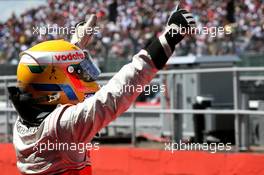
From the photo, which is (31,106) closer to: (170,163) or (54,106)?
(54,106)

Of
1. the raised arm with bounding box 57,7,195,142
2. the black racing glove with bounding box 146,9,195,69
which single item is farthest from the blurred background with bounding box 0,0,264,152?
the black racing glove with bounding box 146,9,195,69

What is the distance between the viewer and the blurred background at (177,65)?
894cm

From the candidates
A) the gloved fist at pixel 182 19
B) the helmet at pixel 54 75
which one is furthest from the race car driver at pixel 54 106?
the gloved fist at pixel 182 19

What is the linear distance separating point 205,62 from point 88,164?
7890 millimetres

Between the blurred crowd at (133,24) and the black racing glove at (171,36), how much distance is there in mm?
11154

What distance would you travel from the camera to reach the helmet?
10.9 feet

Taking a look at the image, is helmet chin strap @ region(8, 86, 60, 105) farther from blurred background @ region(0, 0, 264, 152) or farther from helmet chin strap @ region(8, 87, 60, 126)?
blurred background @ region(0, 0, 264, 152)

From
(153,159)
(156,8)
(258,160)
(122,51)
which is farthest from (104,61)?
(258,160)

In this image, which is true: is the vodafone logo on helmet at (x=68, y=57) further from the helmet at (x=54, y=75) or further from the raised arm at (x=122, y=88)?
the raised arm at (x=122, y=88)

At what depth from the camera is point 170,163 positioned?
654cm

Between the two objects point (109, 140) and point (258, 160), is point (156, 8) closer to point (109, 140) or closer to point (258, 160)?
point (109, 140)

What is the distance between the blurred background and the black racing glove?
5.92 feet

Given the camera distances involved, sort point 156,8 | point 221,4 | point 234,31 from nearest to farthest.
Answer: point 234,31, point 221,4, point 156,8

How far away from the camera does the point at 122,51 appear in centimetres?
1681
